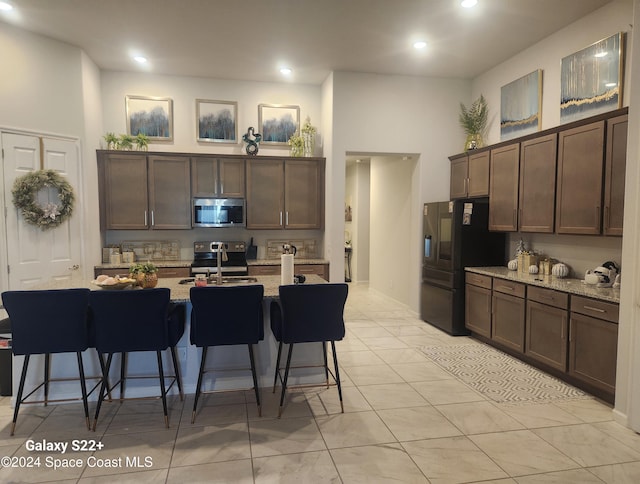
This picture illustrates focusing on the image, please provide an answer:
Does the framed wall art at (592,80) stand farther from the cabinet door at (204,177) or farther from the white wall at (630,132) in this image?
the cabinet door at (204,177)

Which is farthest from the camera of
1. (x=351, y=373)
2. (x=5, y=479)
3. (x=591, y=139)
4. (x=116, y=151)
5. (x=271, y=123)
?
(x=271, y=123)

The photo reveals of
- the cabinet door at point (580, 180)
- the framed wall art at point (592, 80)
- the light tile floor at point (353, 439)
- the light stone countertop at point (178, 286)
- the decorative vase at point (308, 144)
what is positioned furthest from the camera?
the decorative vase at point (308, 144)

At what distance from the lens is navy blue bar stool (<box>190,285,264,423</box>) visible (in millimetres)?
2828

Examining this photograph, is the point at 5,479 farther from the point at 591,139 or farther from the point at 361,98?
the point at 361,98

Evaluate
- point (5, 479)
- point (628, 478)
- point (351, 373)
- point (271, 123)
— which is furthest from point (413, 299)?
point (5, 479)

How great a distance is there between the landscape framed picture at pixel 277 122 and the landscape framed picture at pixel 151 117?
1.31 meters

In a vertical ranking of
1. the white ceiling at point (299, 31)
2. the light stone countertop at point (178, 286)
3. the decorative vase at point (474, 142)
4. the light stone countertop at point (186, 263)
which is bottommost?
the light stone countertop at point (186, 263)

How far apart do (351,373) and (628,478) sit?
2148 mm

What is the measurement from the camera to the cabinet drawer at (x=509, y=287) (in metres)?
4.16

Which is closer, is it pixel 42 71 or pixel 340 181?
pixel 42 71

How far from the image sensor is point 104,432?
2.81 m

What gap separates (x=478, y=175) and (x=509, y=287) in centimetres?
162

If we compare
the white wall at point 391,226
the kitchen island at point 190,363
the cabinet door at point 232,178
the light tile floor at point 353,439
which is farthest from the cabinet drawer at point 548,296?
the cabinet door at point 232,178

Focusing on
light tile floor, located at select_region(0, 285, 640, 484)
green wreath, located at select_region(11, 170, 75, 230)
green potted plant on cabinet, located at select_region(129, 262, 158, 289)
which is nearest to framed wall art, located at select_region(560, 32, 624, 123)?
light tile floor, located at select_region(0, 285, 640, 484)
